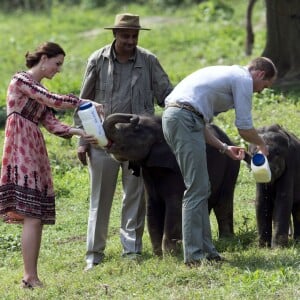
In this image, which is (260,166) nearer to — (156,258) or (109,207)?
(156,258)

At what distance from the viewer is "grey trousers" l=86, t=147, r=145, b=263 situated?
8.88 metres

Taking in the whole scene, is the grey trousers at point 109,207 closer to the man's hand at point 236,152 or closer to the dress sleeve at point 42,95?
the dress sleeve at point 42,95

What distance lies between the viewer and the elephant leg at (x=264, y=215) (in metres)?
9.10

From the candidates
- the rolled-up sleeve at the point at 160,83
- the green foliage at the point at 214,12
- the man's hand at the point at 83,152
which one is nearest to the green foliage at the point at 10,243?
the man's hand at the point at 83,152

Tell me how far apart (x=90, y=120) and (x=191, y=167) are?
88 cm

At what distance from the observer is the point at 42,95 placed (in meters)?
7.89

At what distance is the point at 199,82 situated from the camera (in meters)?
7.95

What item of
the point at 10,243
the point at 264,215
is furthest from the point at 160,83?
the point at 10,243

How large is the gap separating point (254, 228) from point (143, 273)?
1973 mm

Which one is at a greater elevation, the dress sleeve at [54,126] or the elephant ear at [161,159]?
the dress sleeve at [54,126]

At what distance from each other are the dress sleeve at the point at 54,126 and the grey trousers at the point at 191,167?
79 centimetres

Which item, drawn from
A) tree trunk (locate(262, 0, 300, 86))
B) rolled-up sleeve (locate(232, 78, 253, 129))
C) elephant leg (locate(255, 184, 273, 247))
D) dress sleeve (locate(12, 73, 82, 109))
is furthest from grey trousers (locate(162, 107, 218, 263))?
tree trunk (locate(262, 0, 300, 86))

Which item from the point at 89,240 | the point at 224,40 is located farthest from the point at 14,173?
the point at 224,40

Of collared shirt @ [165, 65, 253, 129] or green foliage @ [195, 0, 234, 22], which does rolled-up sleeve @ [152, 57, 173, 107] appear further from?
green foliage @ [195, 0, 234, 22]
